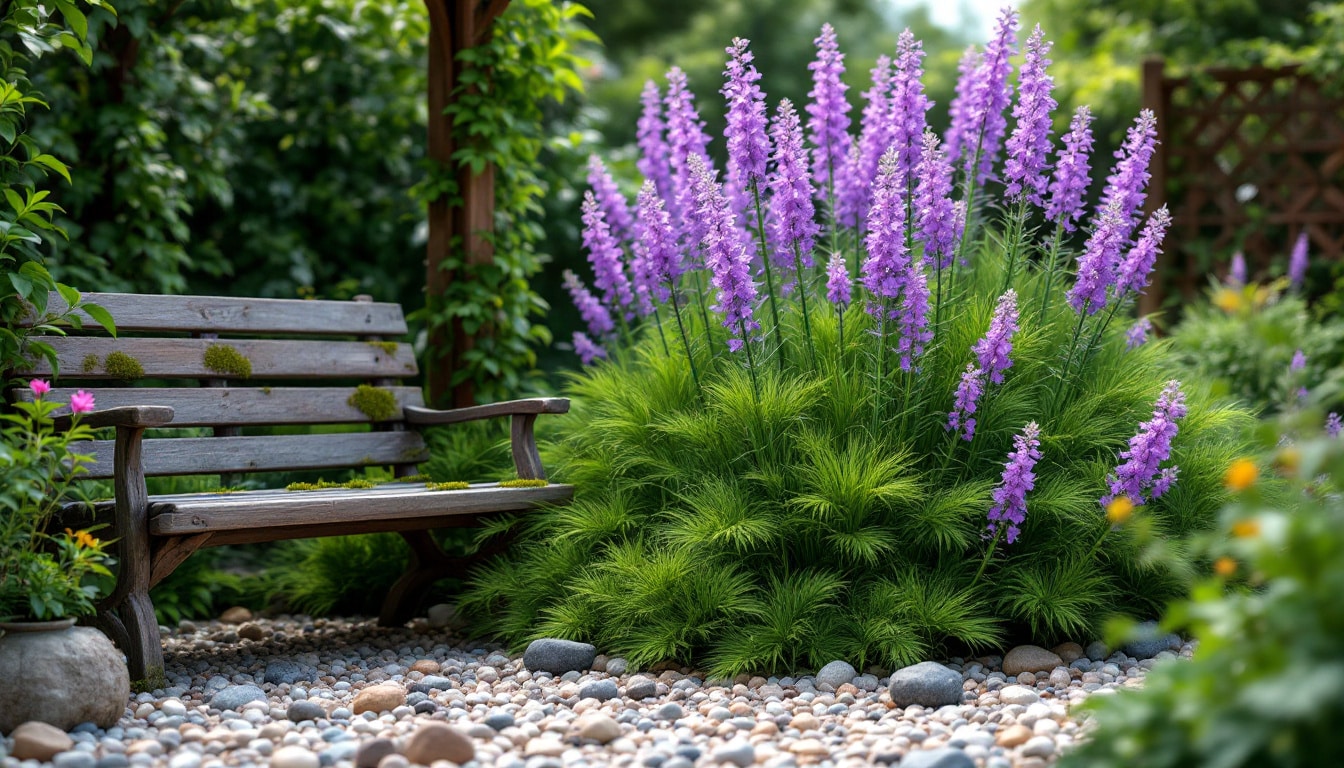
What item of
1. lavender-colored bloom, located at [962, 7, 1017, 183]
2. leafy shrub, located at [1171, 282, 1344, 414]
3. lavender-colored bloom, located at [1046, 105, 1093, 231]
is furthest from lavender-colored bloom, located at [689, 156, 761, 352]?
leafy shrub, located at [1171, 282, 1344, 414]

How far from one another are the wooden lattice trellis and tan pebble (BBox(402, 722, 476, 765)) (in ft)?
20.3

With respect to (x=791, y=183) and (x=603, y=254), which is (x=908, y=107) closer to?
(x=791, y=183)

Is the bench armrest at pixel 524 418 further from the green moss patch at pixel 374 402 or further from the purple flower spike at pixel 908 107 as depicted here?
the purple flower spike at pixel 908 107

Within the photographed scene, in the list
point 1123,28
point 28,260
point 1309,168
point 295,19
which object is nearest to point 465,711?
point 28,260

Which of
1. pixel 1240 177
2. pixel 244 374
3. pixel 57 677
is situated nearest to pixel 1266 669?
pixel 57 677

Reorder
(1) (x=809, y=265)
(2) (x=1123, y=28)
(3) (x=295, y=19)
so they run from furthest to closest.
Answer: (2) (x=1123, y=28), (3) (x=295, y=19), (1) (x=809, y=265)

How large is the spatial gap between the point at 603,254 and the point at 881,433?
128 cm

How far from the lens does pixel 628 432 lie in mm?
Answer: 3799

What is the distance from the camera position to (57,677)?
8.44 feet

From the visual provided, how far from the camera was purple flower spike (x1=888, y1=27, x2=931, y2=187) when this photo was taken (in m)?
3.40

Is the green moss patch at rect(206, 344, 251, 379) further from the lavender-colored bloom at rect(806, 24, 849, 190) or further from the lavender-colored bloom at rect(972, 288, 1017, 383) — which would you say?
the lavender-colored bloom at rect(972, 288, 1017, 383)

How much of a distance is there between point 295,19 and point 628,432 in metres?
3.25

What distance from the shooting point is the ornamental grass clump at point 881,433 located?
3197 mm

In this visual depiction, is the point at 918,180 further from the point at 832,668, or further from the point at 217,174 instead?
the point at 217,174
